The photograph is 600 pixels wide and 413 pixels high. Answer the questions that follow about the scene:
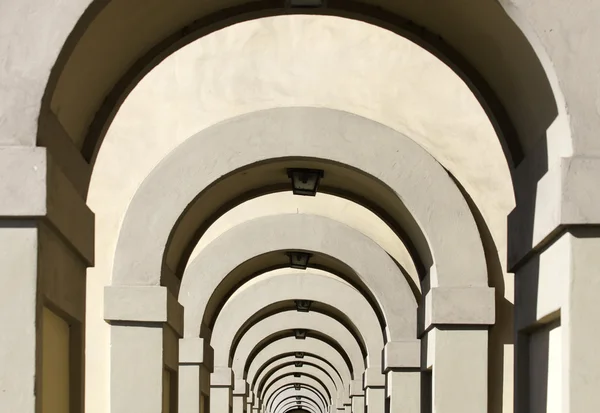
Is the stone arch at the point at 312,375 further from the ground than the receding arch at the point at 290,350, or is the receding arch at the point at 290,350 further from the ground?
the receding arch at the point at 290,350

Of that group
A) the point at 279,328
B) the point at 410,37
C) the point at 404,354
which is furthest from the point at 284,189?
the point at 279,328

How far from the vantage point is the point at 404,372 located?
13156mm

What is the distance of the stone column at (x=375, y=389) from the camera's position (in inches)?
701

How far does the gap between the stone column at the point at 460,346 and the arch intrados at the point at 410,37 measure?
2.99 m

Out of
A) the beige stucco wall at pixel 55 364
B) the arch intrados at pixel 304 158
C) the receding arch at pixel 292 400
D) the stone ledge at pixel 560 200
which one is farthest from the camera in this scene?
the receding arch at pixel 292 400

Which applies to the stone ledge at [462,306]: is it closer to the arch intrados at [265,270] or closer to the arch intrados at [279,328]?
the arch intrados at [265,270]

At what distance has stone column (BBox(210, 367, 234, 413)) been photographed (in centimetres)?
1780

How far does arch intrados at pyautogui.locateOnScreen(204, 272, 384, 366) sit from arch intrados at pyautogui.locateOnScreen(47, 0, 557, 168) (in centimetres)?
1135

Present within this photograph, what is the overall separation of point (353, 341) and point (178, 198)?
1336 centimetres

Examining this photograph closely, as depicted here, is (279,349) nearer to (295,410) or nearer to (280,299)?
(280,299)

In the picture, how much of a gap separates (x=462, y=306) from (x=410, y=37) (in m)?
3.06

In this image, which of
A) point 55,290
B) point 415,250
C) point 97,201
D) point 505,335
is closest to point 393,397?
point 415,250

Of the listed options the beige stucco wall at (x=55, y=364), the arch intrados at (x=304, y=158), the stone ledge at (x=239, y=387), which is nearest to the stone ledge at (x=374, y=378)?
the stone ledge at (x=239, y=387)

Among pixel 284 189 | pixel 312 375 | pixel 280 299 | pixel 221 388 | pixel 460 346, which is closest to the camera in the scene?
pixel 460 346
